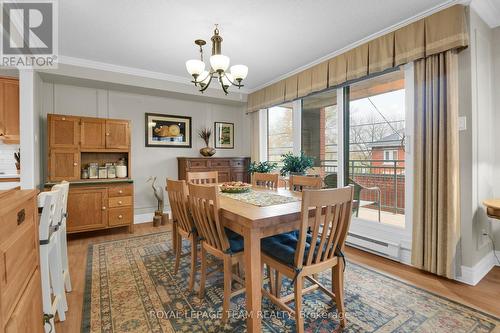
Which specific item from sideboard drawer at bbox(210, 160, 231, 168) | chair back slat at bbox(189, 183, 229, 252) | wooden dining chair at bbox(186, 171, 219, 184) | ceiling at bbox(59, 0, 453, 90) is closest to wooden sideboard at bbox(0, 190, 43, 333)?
chair back slat at bbox(189, 183, 229, 252)

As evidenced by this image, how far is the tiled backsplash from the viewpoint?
11.3 ft

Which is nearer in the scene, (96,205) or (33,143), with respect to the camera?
(33,143)

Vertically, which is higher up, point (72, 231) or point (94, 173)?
point (94, 173)

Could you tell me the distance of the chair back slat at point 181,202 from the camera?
207 cm

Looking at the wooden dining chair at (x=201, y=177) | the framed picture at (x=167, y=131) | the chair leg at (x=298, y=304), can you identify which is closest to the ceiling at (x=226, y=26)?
the framed picture at (x=167, y=131)

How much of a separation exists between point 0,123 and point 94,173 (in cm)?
126

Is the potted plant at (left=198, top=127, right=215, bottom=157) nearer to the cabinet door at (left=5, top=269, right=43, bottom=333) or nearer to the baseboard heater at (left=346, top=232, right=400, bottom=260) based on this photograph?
the baseboard heater at (left=346, top=232, right=400, bottom=260)

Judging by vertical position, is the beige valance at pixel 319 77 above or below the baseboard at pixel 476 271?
above

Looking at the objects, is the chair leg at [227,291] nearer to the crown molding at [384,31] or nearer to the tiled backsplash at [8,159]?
the crown molding at [384,31]

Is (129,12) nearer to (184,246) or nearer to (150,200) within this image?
(184,246)

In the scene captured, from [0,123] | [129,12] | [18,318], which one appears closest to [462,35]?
[129,12]

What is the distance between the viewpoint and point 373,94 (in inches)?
123

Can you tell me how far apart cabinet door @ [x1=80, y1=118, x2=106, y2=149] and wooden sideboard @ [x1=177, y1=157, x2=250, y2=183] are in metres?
1.29

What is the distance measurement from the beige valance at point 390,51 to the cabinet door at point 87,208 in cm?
326
